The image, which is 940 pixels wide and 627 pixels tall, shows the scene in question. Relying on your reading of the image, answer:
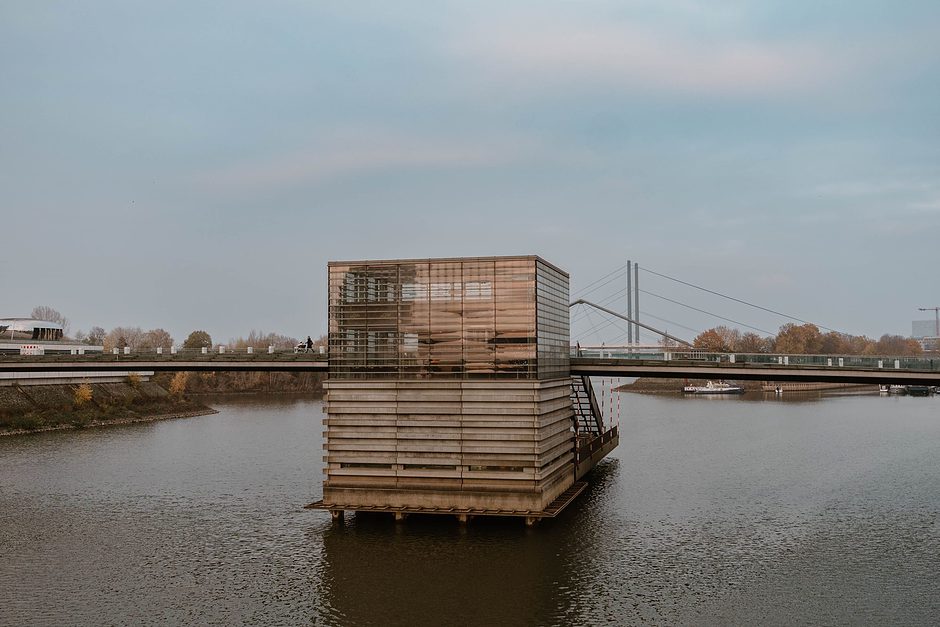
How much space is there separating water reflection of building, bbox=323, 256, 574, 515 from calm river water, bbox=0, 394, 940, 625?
7.17 ft

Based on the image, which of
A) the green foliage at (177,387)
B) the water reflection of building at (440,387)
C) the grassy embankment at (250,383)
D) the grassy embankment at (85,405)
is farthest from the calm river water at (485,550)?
the grassy embankment at (250,383)

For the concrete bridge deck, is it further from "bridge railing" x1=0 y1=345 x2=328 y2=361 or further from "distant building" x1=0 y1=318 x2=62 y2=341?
"distant building" x1=0 y1=318 x2=62 y2=341

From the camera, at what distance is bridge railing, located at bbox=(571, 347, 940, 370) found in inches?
1784

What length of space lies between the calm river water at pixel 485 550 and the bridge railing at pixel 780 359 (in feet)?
26.0

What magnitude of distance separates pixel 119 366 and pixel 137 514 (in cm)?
1952

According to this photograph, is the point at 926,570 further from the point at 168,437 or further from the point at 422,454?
the point at 168,437

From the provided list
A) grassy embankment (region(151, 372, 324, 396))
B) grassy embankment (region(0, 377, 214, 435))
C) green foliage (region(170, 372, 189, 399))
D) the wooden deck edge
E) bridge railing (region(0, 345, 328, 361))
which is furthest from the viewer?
grassy embankment (region(151, 372, 324, 396))

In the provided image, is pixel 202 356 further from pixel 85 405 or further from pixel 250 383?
pixel 250 383

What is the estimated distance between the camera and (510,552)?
3506 centimetres

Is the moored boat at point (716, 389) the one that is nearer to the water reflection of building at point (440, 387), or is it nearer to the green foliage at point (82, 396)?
the green foliage at point (82, 396)

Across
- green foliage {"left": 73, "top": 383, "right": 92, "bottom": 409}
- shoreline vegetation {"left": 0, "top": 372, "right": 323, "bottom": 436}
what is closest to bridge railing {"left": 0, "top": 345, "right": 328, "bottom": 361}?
shoreline vegetation {"left": 0, "top": 372, "right": 323, "bottom": 436}

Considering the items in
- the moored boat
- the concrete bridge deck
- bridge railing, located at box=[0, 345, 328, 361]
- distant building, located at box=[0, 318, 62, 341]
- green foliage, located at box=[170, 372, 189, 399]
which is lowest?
the moored boat

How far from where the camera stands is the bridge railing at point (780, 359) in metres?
45.3

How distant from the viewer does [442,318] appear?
40875mm
